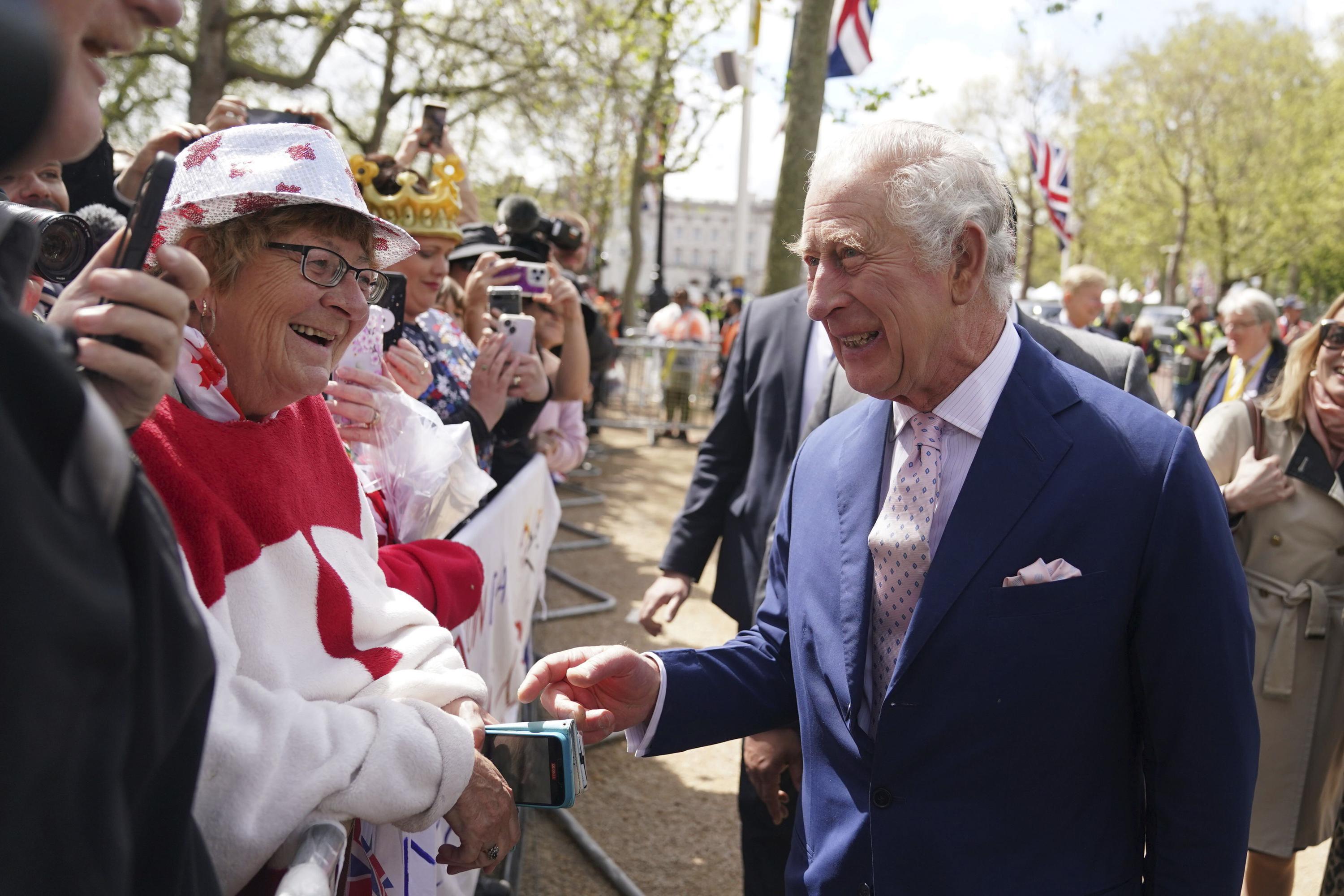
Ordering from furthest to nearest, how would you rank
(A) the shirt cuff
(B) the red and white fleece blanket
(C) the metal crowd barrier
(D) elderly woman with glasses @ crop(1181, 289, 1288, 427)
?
(C) the metal crowd barrier
(D) elderly woman with glasses @ crop(1181, 289, 1288, 427)
(A) the shirt cuff
(B) the red and white fleece blanket

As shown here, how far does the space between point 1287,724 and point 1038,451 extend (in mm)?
2417

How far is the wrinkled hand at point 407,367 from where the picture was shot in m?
3.18

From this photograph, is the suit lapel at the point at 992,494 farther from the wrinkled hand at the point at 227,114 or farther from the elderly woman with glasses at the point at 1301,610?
the wrinkled hand at the point at 227,114

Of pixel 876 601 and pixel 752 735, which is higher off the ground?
pixel 876 601

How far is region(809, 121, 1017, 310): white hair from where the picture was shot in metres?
1.93

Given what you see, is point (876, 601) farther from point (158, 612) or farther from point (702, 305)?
point (702, 305)

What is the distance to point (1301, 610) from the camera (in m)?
3.50

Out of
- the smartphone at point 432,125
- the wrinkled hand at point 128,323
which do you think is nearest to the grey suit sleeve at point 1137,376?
the wrinkled hand at point 128,323

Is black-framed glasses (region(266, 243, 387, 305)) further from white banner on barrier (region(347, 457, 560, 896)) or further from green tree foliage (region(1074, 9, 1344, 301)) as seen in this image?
green tree foliage (region(1074, 9, 1344, 301))

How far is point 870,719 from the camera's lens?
200 centimetres

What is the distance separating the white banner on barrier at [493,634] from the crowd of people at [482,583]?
0.54 ft

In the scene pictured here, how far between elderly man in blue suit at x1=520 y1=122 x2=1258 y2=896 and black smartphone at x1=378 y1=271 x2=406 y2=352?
1.33 metres

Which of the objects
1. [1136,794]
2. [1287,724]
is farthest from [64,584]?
[1287,724]

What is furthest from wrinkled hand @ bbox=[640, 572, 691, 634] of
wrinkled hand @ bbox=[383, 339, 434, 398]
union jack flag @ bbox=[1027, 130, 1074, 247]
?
union jack flag @ bbox=[1027, 130, 1074, 247]
